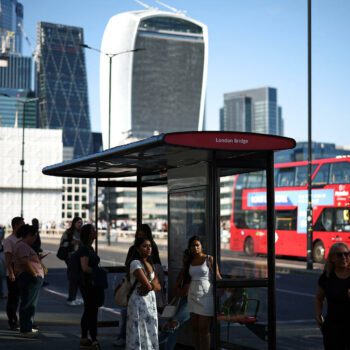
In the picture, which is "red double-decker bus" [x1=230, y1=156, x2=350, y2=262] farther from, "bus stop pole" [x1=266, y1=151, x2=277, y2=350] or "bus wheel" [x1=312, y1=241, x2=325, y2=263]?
"bus stop pole" [x1=266, y1=151, x2=277, y2=350]

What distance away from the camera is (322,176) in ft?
99.1

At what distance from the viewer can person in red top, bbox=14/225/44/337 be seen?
11039 mm

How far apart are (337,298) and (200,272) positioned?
2182mm

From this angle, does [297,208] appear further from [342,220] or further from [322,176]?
[342,220]

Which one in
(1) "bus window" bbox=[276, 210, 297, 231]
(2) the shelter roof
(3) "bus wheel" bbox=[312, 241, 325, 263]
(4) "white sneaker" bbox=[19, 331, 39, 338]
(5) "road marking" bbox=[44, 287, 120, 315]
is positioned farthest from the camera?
(1) "bus window" bbox=[276, 210, 297, 231]

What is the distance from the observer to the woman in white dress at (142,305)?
→ 26.3ft

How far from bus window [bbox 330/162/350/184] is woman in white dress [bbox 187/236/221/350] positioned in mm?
21033

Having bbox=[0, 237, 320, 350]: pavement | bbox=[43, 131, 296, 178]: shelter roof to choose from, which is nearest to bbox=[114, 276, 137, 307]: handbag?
bbox=[43, 131, 296, 178]: shelter roof

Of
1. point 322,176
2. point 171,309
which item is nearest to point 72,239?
point 171,309

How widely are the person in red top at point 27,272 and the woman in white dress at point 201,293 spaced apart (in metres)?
3.31

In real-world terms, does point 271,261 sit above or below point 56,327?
above

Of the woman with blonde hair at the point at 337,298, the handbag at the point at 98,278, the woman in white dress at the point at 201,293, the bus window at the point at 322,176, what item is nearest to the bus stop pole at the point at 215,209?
the woman in white dress at the point at 201,293

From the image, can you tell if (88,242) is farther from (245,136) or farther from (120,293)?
(245,136)

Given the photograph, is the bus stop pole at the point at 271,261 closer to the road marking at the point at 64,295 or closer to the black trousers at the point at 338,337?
the black trousers at the point at 338,337
